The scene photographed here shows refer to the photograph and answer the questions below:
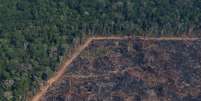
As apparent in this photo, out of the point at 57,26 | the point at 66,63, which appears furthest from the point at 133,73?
the point at 57,26

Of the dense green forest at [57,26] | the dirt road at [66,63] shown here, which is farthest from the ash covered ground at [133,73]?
the dense green forest at [57,26]

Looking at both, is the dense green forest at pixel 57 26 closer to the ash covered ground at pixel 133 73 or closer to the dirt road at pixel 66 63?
the dirt road at pixel 66 63

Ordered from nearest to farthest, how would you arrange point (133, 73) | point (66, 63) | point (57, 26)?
1. point (133, 73)
2. point (66, 63)
3. point (57, 26)

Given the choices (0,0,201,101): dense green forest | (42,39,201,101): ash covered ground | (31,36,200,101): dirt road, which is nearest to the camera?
(0,0,201,101): dense green forest

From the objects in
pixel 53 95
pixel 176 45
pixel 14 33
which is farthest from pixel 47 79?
pixel 176 45

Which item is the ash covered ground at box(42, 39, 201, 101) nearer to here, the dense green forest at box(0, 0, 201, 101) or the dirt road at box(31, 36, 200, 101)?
the dirt road at box(31, 36, 200, 101)

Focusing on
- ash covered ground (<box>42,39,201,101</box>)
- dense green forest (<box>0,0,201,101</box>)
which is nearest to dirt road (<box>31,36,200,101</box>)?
ash covered ground (<box>42,39,201,101</box>)

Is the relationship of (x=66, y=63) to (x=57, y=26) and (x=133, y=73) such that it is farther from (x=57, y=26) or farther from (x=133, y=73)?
(x=133, y=73)
